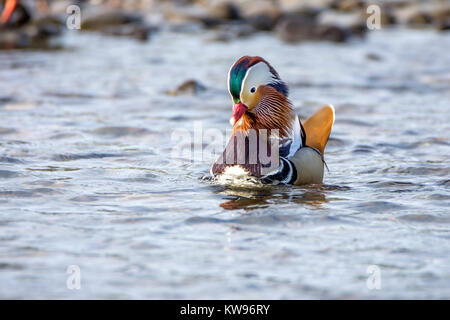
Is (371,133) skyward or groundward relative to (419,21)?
groundward

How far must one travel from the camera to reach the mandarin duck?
5793mm

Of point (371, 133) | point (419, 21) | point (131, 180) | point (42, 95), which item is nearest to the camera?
point (131, 180)

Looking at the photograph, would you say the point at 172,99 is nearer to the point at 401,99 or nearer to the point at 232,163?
the point at 401,99

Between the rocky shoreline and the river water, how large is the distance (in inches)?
204

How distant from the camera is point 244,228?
5133 mm

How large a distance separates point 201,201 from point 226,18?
15258mm

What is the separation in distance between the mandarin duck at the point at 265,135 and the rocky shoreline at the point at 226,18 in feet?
34.4

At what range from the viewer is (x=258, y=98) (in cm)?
593

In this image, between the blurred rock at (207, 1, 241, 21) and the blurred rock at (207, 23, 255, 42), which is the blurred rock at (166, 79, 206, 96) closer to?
the blurred rock at (207, 23, 255, 42)

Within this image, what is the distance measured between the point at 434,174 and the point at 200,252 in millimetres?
2850

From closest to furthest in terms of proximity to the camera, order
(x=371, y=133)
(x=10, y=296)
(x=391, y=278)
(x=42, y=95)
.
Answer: (x=10, y=296) → (x=391, y=278) → (x=371, y=133) → (x=42, y=95)

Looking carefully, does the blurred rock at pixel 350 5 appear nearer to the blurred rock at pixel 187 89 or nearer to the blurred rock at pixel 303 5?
the blurred rock at pixel 303 5

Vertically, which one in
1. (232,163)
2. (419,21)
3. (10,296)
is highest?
(419,21)

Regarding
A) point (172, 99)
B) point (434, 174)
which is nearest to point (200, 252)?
point (434, 174)
